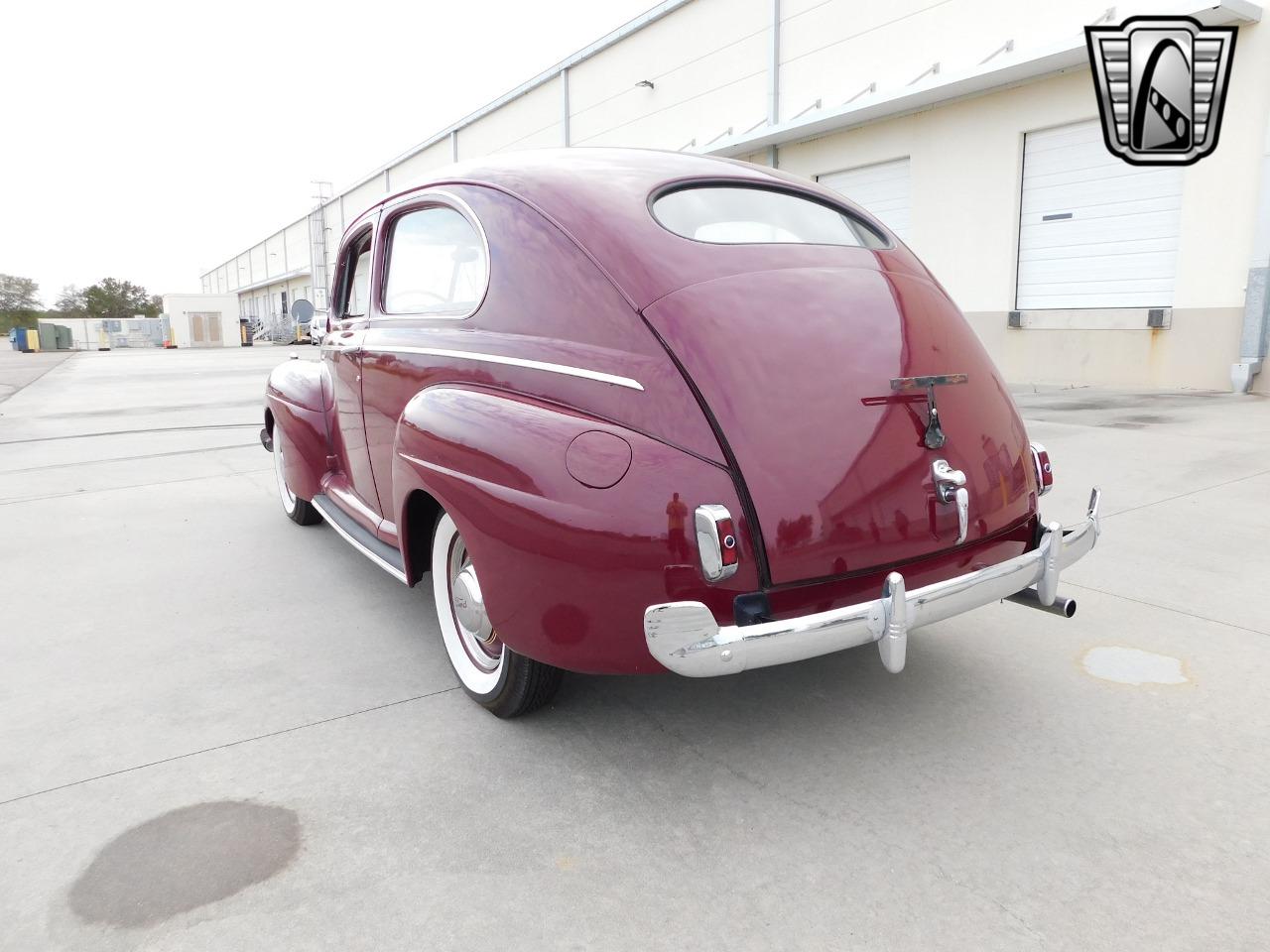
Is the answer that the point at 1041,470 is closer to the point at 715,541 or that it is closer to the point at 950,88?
the point at 715,541

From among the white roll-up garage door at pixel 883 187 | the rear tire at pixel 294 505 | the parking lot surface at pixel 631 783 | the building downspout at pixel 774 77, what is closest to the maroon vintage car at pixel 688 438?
the parking lot surface at pixel 631 783

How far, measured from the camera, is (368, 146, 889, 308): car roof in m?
2.49

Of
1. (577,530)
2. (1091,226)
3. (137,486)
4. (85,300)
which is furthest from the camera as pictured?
(85,300)

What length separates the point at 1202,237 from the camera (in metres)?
10.8

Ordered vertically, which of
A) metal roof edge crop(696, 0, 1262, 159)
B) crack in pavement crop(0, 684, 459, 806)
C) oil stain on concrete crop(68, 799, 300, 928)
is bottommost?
oil stain on concrete crop(68, 799, 300, 928)

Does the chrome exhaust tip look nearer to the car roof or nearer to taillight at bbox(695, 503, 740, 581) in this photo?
taillight at bbox(695, 503, 740, 581)

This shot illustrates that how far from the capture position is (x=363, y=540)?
11.5ft

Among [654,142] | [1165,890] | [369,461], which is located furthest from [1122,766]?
[654,142]

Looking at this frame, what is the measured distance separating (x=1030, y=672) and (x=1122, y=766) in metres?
0.61

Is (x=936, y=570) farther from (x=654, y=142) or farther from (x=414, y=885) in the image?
(x=654, y=142)

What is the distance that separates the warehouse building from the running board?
1101 centimetres

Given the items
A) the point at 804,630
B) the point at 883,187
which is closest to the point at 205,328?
the point at 883,187

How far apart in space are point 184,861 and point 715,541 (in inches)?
56.9

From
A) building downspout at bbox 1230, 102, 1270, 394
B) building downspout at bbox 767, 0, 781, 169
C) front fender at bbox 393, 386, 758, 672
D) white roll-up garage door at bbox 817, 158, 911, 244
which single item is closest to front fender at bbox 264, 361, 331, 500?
front fender at bbox 393, 386, 758, 672
